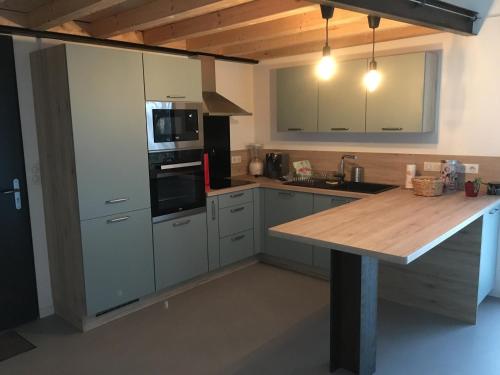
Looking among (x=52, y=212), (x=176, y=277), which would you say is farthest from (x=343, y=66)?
(x=52, y=212)

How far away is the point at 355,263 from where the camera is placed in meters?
2.40

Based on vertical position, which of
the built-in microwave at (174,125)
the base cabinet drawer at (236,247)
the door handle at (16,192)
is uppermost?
the built-in microwave at (174,125)

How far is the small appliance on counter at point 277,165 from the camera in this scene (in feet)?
15.4

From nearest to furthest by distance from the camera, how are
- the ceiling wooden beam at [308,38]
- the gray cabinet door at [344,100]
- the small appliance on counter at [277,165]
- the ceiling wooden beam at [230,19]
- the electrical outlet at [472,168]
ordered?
1. the ceiling wooden beam at [230,19]
2. the ceiling wooden beam at [308,38]
3. the electrical outlet at [472,168]
4. the gray cabinet door at [344,100]
5. the small appliance on counter at [277,165]

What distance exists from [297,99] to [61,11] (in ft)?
7.56

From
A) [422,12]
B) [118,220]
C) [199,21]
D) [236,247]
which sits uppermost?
[199,21]

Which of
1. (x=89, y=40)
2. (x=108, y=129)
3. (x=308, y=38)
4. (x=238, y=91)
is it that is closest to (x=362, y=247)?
(x=108, y=129)

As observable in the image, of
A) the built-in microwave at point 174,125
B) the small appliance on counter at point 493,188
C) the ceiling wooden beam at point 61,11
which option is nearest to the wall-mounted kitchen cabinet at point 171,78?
the built-in microwave at point 174,125

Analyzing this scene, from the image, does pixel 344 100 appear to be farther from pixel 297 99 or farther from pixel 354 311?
pixel 354 311

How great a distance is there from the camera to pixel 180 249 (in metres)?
3.73

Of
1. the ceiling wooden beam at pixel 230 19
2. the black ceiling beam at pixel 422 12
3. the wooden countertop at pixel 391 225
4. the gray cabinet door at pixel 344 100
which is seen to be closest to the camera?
the wooden countertop at pixel 391 225

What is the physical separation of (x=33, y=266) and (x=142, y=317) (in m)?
0.94

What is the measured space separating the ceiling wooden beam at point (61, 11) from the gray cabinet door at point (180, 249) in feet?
5.46

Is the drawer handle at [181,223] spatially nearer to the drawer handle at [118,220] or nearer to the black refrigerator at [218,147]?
the drawer handle at [118,220]
